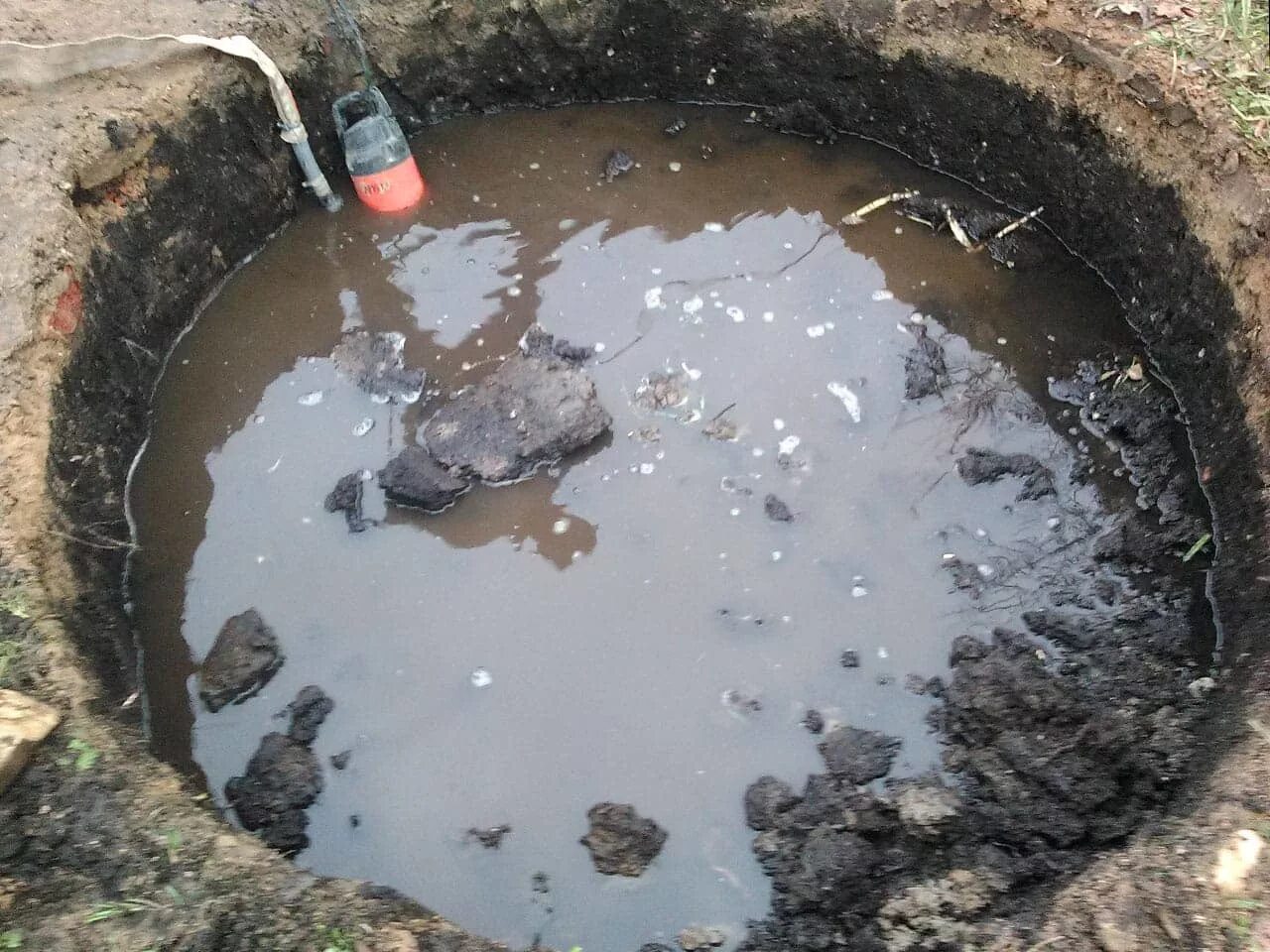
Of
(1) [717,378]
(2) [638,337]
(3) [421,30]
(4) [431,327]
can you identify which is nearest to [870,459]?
(1) [717,378]

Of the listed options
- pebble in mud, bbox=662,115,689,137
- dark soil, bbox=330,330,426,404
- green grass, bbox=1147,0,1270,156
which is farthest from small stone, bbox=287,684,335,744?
green grass, bbox=1147,0,1270,156

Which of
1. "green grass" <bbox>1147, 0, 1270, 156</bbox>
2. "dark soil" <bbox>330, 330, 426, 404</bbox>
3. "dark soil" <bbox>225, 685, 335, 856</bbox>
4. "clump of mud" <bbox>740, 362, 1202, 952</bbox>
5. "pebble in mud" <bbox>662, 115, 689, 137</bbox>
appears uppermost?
"green grass" <bbox>1147, 0, 1270, 156</bbox>

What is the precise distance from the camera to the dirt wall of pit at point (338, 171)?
7.63 feet

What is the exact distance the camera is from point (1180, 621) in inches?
114

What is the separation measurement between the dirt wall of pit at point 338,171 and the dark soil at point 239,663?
261mm

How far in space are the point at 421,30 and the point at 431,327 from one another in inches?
58.8

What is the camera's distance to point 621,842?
103 inches

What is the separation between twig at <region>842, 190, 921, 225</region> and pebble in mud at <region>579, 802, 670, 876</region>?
2.64 metres

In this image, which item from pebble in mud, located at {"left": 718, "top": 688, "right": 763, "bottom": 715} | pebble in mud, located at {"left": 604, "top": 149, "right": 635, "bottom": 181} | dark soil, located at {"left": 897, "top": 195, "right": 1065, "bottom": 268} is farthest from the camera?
pebble in mud, located at {"left": 604, "top": 149, "right": 635, "bottom": 181}

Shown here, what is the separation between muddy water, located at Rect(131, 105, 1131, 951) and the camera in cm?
274

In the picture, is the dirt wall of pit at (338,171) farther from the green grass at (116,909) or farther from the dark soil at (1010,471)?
the dark soil at (1010,471)

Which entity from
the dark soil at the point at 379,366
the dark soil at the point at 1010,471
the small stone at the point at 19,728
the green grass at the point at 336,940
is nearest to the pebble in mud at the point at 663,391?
the dark soil at the point at 379,366

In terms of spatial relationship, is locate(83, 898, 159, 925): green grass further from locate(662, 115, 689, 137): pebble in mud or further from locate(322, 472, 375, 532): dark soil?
locate(662, 115, 689, 137): pebble in mud

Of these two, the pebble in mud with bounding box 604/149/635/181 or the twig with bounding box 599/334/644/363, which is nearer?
the twig with bounding box 599/334/644/363
